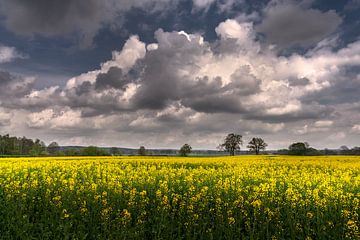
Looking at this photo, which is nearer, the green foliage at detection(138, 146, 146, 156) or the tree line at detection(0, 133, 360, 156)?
the tree line at detection(0, 133, 360, 156)

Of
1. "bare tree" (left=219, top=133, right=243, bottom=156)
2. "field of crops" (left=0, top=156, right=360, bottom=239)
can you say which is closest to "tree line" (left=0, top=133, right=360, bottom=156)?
"bare tree" (left=219, top=133, right=243, bottom=156)

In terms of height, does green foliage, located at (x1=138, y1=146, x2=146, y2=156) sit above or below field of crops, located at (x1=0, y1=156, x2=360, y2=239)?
above

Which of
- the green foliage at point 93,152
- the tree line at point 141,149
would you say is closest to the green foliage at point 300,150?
the tree line at point 141,149

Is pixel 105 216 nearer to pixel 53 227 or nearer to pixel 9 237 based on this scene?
pixel 53 227

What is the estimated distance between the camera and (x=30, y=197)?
11.1m

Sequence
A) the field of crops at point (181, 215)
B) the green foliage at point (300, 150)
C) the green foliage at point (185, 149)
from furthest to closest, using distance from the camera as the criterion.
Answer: the green foliage at point (185, 149) < the green foliage at point (300, 150) < the field of crops at point (181, 215)

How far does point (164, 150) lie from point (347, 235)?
16534cm

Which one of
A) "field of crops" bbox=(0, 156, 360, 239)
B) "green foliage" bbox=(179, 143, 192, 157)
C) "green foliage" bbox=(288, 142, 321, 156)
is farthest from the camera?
"green foliage" bbox=(179, 143, 192, 157)

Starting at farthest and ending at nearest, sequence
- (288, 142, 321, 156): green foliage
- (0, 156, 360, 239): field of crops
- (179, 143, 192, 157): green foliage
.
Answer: (179, 143, 192, 157): green foliage → (288, 142, 321, 156): green foliage → (0, 156, 360, 239): field of crops

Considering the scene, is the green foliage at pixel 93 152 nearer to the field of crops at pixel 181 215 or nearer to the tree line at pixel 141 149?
the tree line at pixel 141 149

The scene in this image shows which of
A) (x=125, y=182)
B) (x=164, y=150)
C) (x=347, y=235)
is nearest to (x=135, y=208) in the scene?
(x=125, y=182)

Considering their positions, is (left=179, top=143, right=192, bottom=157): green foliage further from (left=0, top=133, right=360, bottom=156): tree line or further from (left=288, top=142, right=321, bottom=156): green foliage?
(left=288, top=142, right=321, bottom=156): green foliage

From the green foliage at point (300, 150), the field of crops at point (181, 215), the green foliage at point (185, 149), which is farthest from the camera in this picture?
the green foliage at point (185, 149)

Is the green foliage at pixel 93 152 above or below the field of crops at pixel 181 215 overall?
above
